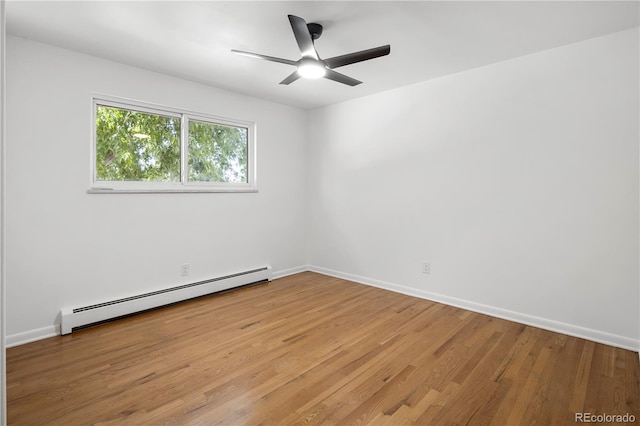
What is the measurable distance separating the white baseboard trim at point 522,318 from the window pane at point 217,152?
7.07ft

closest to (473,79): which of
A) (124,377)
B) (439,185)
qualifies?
(439,185)

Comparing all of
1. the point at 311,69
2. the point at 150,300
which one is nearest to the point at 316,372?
the point at 150,300

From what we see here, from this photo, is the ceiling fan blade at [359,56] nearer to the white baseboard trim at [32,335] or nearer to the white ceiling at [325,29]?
the white ceiling at [325,29]

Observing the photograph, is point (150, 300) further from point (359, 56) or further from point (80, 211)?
point (359, 56)

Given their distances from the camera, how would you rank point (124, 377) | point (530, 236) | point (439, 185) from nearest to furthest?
point (124, 377) → point (530, 236) → point (439, 185)

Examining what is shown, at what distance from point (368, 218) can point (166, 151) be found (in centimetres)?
247

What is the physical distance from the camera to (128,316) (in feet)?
10.2

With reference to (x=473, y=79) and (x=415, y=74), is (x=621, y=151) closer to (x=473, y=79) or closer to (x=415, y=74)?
(x=473, y=79)

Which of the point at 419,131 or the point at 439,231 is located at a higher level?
the point at 419,131

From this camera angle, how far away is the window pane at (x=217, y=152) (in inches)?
149

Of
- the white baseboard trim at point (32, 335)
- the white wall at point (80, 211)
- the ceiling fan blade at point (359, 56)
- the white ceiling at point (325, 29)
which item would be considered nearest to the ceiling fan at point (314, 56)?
the ceiling fan blade at point (359, 56)

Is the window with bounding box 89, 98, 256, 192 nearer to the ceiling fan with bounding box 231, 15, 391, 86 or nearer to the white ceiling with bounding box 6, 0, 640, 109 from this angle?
the white ceiling with bounding box 6, 0, 640, 109

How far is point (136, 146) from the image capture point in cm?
331

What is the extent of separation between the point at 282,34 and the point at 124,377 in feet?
8.66
